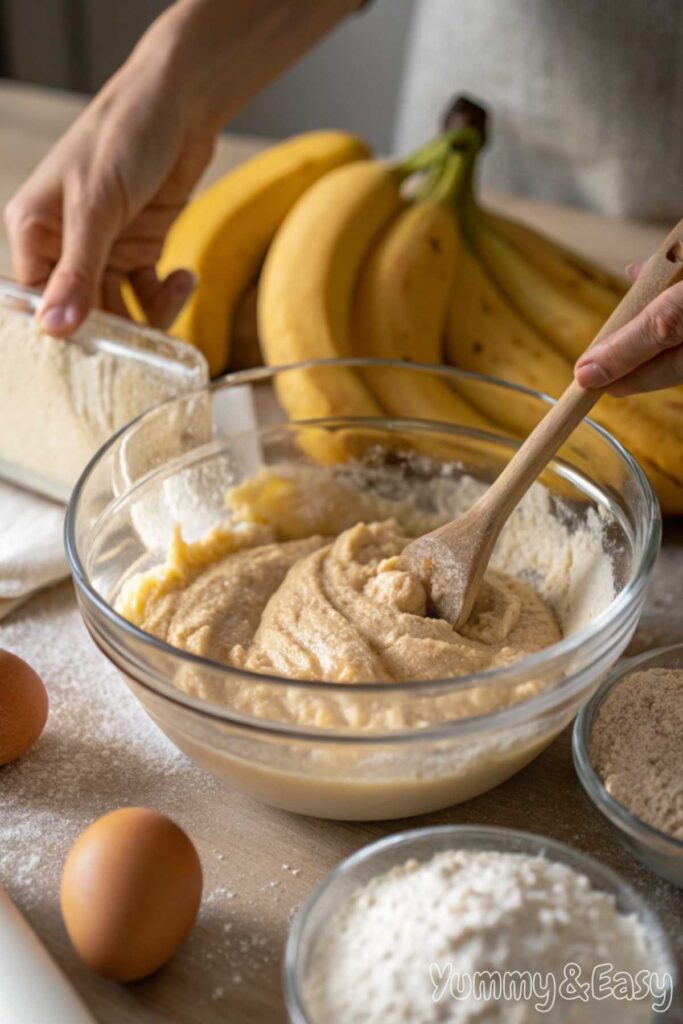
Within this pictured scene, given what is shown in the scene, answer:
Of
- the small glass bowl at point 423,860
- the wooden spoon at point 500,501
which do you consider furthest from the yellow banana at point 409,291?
the small glass bowl at point 423,860

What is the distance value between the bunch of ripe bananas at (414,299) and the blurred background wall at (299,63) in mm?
1972

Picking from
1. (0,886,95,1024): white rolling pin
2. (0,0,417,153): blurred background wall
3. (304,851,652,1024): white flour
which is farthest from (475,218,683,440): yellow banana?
(0,0,417,153): blurred background wall

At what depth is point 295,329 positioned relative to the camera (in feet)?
5.25

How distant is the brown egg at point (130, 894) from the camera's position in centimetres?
87

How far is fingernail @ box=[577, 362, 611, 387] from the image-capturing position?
1.09 metres

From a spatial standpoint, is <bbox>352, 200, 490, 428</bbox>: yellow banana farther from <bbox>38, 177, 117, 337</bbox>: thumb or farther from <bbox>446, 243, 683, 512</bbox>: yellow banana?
<bbox>38, 177, 117, 337</bbox>: thumb

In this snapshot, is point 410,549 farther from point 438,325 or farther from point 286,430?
point 438,325

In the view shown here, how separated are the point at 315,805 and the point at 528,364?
31.6 inches

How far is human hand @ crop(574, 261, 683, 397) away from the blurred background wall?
2.82m

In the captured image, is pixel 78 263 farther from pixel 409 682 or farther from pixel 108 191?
pixel 409 682

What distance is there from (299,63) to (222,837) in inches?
127

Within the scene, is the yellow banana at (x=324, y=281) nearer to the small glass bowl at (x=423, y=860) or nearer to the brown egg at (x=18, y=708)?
the brown egg at (x=18, y=708)

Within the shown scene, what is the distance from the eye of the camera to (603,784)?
1000 mm

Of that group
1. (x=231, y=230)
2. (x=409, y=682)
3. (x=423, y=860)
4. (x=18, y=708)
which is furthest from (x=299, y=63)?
(x=423, y=860)
